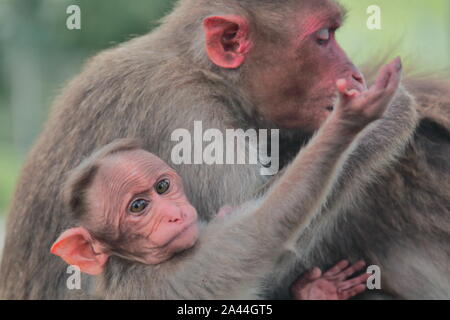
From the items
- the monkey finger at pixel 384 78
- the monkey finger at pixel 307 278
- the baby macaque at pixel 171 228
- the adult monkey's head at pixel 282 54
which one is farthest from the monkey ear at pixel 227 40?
the monkey finger at pixel 307 278

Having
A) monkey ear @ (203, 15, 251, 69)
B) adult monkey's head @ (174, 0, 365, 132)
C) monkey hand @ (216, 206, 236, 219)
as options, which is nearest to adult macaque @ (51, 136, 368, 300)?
monkey hand @ (216, 206, 236, 219)

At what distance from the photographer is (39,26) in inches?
495

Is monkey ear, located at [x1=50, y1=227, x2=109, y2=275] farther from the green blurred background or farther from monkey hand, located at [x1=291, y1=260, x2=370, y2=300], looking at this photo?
the green blurred background

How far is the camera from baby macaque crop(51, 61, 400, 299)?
13.3 ft

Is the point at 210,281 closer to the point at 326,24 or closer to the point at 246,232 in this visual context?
the point at 246,232

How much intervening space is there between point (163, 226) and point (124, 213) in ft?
0.74

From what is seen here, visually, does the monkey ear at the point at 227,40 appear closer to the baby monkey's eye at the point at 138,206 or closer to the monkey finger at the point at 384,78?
the baby monkey's eye at the point at 138,206

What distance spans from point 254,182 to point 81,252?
1057 millimetres

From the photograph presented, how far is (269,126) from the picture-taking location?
4.77 m

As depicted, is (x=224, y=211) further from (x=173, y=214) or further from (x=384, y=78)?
(x=384, y=78)

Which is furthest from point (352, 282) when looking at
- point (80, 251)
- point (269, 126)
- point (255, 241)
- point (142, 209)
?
point (80, 251)

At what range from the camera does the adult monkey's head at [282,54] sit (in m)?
4.65

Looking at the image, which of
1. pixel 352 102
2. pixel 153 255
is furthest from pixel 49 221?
pixel 352 102

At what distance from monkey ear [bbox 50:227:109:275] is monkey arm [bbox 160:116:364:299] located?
0.39m
